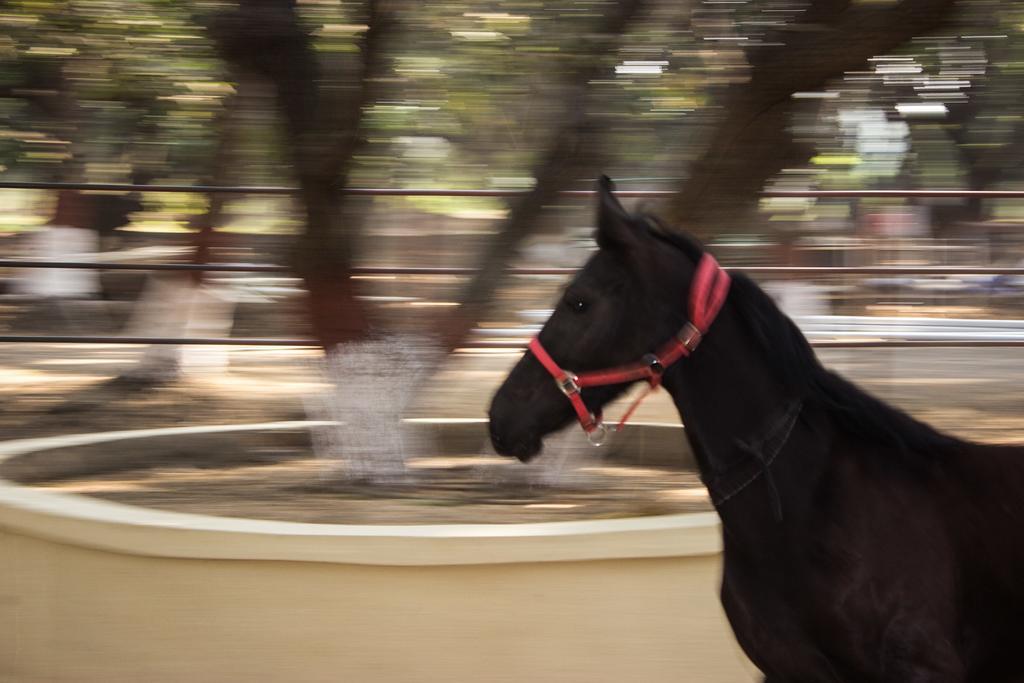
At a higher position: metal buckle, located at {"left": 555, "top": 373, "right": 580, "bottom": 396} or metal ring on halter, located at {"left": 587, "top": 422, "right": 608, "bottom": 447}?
metal buckle, located at {"left": 555, "top": 373, "right": 580, "bottom": 396}

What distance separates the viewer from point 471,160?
588 cm

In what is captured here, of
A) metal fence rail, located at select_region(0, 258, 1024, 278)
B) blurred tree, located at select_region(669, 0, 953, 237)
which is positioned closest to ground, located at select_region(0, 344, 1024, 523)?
metal fence rail, located at select_region(0, 258, 1024, 278)

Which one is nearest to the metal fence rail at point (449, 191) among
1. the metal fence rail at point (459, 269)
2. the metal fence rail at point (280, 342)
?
the metal fence rail at point (459, 269)

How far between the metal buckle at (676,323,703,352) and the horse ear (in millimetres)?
252

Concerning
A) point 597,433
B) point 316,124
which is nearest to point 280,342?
point 316,124

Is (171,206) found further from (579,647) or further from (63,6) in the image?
(579,647)

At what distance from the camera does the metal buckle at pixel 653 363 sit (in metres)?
3.01

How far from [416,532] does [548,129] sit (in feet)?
6.91

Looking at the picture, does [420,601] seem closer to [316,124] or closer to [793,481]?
[793,481]

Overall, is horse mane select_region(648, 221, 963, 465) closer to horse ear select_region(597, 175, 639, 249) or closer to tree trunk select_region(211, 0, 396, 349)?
horse ear select_region(597, 175, 639, 249)

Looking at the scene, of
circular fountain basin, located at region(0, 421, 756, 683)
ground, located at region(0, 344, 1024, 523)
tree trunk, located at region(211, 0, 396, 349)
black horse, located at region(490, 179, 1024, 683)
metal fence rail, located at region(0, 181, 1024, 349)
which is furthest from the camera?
metal fence rail, located at region(0, 181, 1024, 349)

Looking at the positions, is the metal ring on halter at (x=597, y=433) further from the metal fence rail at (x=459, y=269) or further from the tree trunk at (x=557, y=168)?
the metal fence rail at (x=459, y=269)

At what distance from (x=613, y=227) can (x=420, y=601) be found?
175cm

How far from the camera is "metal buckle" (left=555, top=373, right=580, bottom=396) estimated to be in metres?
3.06
